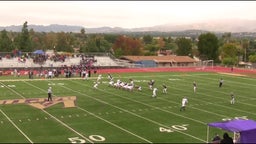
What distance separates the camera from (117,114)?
22.5 metres

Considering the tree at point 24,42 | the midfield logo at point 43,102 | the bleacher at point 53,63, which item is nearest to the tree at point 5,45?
the tree at point 24,42

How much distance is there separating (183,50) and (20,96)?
66.9 metres

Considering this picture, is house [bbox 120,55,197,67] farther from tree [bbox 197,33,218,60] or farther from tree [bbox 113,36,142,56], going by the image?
tree [bbox 113,36,142,56]

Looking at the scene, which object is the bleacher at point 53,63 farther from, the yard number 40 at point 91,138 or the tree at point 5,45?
the yard number 40 at point 91,138

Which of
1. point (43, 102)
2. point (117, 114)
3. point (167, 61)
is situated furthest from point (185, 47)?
point (117, 114)

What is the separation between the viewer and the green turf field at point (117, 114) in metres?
17.6

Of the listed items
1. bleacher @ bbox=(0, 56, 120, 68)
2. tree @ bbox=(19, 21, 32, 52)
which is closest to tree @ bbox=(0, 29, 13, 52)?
tree @ bbox=(19, 21, 32, 52)

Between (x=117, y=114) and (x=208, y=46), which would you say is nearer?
(x=117, y=114)

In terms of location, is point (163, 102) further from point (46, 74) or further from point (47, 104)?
point (46, 74)

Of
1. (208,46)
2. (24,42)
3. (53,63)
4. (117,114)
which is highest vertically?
(24,42)

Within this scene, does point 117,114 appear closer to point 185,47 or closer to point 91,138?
point 91,138

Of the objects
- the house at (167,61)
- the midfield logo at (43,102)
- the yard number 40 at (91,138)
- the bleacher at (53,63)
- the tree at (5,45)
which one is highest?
the tree at (5,45)

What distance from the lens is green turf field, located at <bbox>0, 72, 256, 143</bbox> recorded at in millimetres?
17625

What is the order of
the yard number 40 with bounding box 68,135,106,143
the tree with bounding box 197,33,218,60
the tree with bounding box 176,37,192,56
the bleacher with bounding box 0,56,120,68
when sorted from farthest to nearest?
the tree with bounding box 176,37,192,56 < the tree with bounding box 197,33,218,60 < the bleacher with bounding box 0,56,120,68 < the yard number 40 with bounding box 68,135,106,143
